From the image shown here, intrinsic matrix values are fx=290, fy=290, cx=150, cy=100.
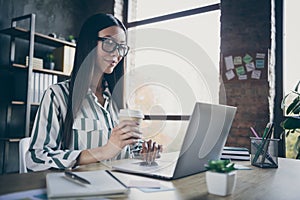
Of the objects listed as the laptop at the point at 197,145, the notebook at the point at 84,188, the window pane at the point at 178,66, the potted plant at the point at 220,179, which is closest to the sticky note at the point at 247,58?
the window pane at the point at 178,66

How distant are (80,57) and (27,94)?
200 centimetres

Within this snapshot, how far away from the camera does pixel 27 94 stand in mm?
3043

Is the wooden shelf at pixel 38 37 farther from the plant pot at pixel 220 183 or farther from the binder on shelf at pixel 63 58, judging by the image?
the plant pot at pixel 220 183

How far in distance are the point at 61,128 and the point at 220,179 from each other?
70 cm

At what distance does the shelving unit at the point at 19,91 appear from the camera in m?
3.07

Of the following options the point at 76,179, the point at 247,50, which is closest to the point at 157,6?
the point at 247,50

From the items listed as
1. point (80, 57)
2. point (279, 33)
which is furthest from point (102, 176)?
point (279, 33)

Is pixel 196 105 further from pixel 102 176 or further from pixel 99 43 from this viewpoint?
pixel 99 43

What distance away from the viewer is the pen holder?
3.88 feet

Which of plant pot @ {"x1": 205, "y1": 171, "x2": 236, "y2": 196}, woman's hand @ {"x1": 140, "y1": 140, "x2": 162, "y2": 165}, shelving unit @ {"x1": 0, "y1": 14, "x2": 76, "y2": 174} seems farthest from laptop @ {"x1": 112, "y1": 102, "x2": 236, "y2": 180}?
shelving unit @ {"x1": 0, "y1": 14, "x2": 76, "y2": 174}

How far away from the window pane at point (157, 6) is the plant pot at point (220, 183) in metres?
2.93

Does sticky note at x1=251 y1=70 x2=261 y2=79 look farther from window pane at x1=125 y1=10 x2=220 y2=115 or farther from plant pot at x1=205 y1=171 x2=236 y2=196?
plant pot at x1=205 y1=171 x2=236 y2=196

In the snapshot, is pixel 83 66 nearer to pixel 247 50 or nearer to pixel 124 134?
pixel 124 134

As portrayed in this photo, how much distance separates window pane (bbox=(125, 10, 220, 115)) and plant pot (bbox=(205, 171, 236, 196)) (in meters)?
2.16
